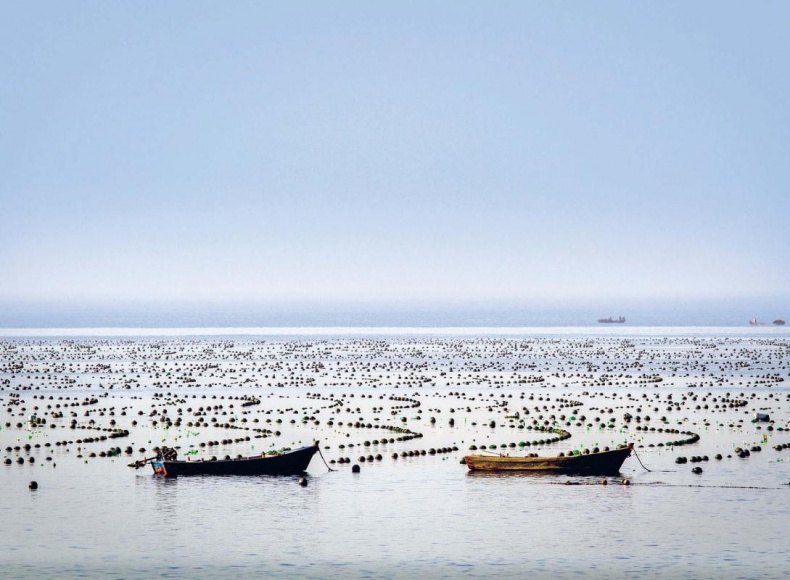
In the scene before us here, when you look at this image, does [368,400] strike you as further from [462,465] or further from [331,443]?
[462,465]

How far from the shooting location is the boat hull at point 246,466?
1612 inches

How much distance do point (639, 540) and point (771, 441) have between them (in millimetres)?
22142

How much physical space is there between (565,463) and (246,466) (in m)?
11.8

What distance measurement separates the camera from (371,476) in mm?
41406

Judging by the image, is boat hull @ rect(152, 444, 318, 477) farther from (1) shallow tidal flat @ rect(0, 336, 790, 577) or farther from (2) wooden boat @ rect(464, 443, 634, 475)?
(2) wooden boat @ rect(464, 443, 634, 475)

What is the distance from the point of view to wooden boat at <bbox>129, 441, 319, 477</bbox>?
4097 cm

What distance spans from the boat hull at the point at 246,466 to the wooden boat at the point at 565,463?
6.62m

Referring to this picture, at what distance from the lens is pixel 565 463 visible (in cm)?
4141

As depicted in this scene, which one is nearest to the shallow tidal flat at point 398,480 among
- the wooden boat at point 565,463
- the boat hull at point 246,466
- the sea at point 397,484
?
the sea at point 397,484

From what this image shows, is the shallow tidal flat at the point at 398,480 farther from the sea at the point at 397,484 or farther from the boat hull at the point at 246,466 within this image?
the boat hull at the point at 246,466

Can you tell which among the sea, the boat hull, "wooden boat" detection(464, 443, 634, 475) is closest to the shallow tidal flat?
the sea

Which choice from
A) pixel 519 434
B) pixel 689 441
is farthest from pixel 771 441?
pixel 519 434

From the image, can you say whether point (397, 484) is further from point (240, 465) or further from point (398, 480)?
point (240, 465)

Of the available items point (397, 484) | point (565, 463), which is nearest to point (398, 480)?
point (397, 484)
